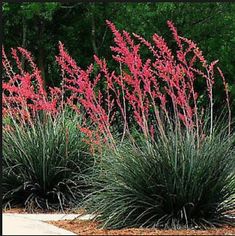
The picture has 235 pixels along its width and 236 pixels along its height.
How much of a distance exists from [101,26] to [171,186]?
51.0 ft

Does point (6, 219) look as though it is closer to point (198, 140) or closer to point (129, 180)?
point (129, 180)

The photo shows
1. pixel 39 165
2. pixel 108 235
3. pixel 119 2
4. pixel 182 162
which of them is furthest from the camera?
pixel 119 2

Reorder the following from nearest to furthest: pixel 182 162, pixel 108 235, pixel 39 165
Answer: pixel 108 235
pixel 182 162
pixel 39 165

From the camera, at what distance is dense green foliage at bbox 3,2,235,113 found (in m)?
20.4

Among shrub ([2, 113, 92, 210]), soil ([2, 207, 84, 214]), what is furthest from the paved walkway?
shrub ([2, 113, 92, 210])

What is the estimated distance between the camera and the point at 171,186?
748 cm

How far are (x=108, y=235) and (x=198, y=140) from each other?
64.1 inches

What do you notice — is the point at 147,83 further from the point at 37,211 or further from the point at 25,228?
the point at 37,211

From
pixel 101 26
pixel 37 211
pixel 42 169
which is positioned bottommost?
pixel 37 211

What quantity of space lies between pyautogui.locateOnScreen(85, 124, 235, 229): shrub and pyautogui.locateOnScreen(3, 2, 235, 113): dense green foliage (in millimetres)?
12504

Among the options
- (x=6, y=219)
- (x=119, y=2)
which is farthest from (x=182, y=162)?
(x=119, y=2)

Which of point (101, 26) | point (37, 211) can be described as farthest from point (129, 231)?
point (101, 26)

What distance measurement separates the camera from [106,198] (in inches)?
308

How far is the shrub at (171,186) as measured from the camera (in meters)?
7.48
